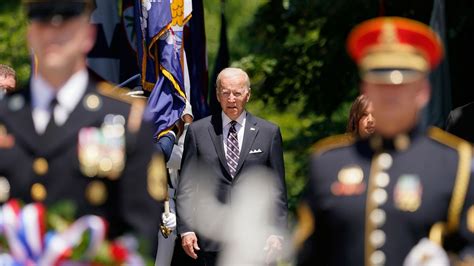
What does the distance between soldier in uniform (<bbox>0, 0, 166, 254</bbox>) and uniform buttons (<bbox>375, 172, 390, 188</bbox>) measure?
0.83 m

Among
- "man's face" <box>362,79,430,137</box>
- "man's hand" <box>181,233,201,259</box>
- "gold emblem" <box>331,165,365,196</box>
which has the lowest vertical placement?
"man's hand" <box>181,233,201,259</box>

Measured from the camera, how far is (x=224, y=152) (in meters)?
10.1

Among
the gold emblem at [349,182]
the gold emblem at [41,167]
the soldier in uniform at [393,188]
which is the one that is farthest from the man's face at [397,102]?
the gold emblem at [41,167]

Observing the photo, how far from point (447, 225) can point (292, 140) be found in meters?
10.8

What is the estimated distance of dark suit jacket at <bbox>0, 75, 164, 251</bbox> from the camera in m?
6.08

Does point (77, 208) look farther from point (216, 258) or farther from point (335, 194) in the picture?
point (216, 258)

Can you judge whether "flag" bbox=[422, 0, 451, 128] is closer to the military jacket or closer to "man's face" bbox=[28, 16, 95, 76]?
the military jacket

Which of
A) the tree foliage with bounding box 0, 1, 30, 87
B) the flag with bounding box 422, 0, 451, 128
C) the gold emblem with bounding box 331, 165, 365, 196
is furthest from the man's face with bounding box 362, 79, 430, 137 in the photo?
the tree foliage with bounding box 0, 1, 30, 87

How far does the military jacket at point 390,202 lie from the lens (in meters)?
6.16

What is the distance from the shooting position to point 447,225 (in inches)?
242

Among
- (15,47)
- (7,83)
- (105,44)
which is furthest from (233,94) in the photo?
(15,47)

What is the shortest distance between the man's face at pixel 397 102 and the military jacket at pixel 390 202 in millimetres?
127

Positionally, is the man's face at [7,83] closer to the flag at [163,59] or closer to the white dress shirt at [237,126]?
the flag at [163,59]

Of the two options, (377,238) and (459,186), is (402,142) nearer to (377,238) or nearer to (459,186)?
(459,186)
